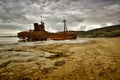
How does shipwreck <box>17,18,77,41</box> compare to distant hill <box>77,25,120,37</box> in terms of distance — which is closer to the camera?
shipwreck <box>17,18,77,41</box>

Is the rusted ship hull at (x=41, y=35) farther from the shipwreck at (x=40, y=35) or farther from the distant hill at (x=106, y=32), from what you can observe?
the distant hill at (x=106, y=32)

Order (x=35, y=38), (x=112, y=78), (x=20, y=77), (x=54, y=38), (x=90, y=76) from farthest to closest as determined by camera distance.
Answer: (x=54, y=38) → (x=35, y=38) → (x=20, y=77) → (x=90, y=76) → (x=112, y=78)

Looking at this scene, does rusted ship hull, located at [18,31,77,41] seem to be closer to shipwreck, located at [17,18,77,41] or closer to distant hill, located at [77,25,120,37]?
shipwreck, located at [17,18,77,41]

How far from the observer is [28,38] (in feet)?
140

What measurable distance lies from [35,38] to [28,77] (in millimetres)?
38812

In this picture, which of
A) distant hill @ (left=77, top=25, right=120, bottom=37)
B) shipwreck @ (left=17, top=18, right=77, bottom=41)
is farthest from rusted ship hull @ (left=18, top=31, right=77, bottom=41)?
distant hill @ (left=77, top=25, right=120, bottom=37)

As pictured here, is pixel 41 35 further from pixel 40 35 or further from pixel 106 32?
pixel 106 32

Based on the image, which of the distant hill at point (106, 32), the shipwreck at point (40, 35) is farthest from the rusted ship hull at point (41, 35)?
the distant hill at point (106, 32)

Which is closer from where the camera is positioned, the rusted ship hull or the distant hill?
the rusted ship hull

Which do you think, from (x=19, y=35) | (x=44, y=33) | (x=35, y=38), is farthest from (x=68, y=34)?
(x=19, y=35)

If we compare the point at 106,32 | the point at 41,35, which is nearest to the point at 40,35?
the point at 41,35

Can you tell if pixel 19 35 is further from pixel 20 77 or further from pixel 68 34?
pixel 20 77

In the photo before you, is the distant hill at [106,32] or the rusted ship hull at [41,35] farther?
the distant hill at [106,32]

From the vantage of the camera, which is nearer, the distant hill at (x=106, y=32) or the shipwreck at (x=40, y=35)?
the shipwreck at (x=40, y=35)
